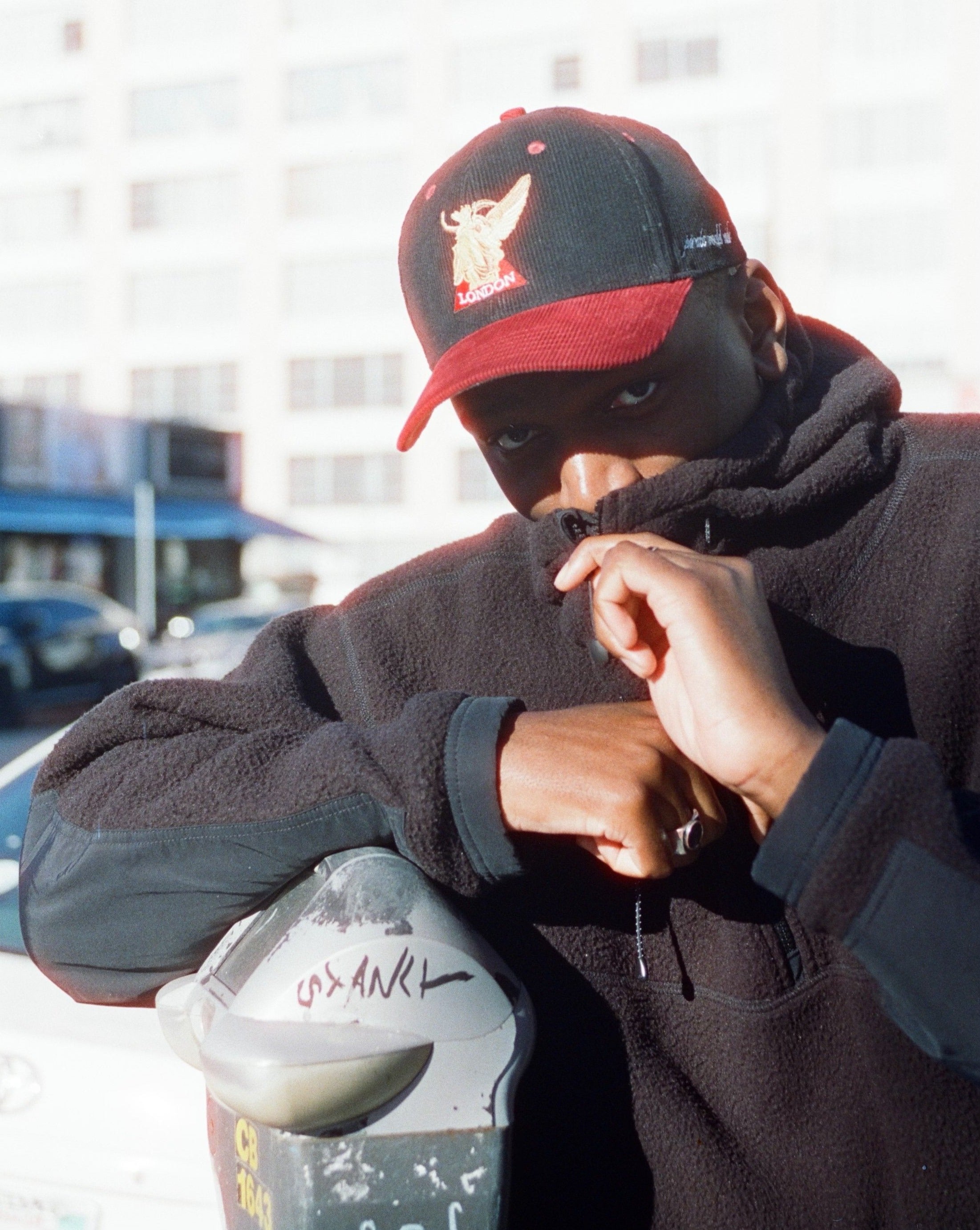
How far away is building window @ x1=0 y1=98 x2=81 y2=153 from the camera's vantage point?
36531mm

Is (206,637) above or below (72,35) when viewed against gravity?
below

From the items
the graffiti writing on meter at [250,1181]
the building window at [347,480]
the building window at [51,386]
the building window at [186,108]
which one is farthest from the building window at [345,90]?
the graffiti writing on meter at [250,1181]

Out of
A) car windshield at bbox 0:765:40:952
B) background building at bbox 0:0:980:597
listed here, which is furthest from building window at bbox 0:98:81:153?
car windshield at bbox 0:765:40:952

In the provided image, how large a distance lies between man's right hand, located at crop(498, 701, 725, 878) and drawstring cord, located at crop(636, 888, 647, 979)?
17 cm

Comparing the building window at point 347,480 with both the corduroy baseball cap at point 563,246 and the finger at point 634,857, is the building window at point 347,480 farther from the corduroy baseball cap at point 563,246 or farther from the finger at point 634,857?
the finger at point 634,857

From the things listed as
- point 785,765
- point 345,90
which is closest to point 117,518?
point 345,90

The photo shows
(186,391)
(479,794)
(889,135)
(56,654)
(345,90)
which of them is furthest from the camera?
(186,391)

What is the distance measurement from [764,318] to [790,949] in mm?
697

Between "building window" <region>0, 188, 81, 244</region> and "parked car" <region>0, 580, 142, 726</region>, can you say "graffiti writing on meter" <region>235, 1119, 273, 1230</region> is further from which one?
"building window" <region>0, 188, 81, 244</region>

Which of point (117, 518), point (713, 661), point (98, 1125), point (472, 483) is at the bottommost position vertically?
point (472, 483)

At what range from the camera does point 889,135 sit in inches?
1171

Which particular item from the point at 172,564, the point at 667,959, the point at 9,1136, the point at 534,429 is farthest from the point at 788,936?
the point at 172,564

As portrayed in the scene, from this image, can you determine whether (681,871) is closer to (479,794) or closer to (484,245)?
(479,794)

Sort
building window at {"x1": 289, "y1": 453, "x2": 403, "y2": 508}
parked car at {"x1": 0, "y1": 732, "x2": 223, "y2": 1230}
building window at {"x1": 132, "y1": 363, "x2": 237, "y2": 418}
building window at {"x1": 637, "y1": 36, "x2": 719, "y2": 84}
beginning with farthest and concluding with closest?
building window at {"x1": 132, "y1": 363, "x2": 237, "y2": 418}
building window at {"x1": 289, "y1": 453, "x2": 403, "y2": 508}
building window at {"x1": 637, "y1": 36, "x2": 719, "y2": 84}
parked car at {"x1": 0, "y1": 732, "x2": 223, "y2": 1230}
